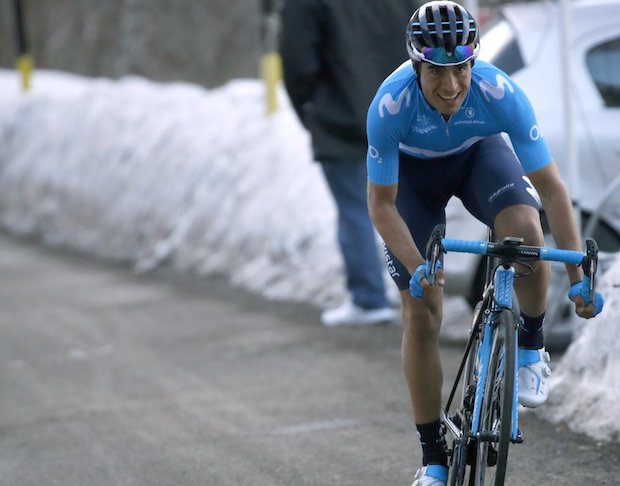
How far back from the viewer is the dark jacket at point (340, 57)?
8609 mm

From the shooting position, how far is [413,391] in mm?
4848

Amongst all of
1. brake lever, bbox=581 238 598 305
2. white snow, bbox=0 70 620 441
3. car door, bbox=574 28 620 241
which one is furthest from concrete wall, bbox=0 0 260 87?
brake lever, bbox=581 238 598 305

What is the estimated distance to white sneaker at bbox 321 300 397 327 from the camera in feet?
29.2

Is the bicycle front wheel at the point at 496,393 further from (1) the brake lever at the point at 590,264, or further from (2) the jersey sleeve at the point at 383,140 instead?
(2) the jersey sleeve at the point at 383,140

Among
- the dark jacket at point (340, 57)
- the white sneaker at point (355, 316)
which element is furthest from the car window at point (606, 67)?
the white sneaker at point (355, 316)

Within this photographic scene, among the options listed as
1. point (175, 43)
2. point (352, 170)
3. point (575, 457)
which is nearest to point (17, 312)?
point (352, 170)

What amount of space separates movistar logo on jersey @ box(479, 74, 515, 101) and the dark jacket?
162 inches

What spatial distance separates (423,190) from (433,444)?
3.09 feet

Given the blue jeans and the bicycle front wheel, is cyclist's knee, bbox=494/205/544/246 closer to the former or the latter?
the bicycle front wheel

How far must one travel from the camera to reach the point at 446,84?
4453 mm

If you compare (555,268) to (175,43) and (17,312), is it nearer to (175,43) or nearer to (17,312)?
(17,312)

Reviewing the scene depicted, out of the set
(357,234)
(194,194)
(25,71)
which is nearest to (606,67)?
(357,234)

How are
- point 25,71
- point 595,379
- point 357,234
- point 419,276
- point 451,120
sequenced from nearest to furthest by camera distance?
point 419,276 < point 451,120 < point 595,379 < point 357,234 < point 25,71

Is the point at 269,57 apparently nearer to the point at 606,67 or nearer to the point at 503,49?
the point at 503,49
